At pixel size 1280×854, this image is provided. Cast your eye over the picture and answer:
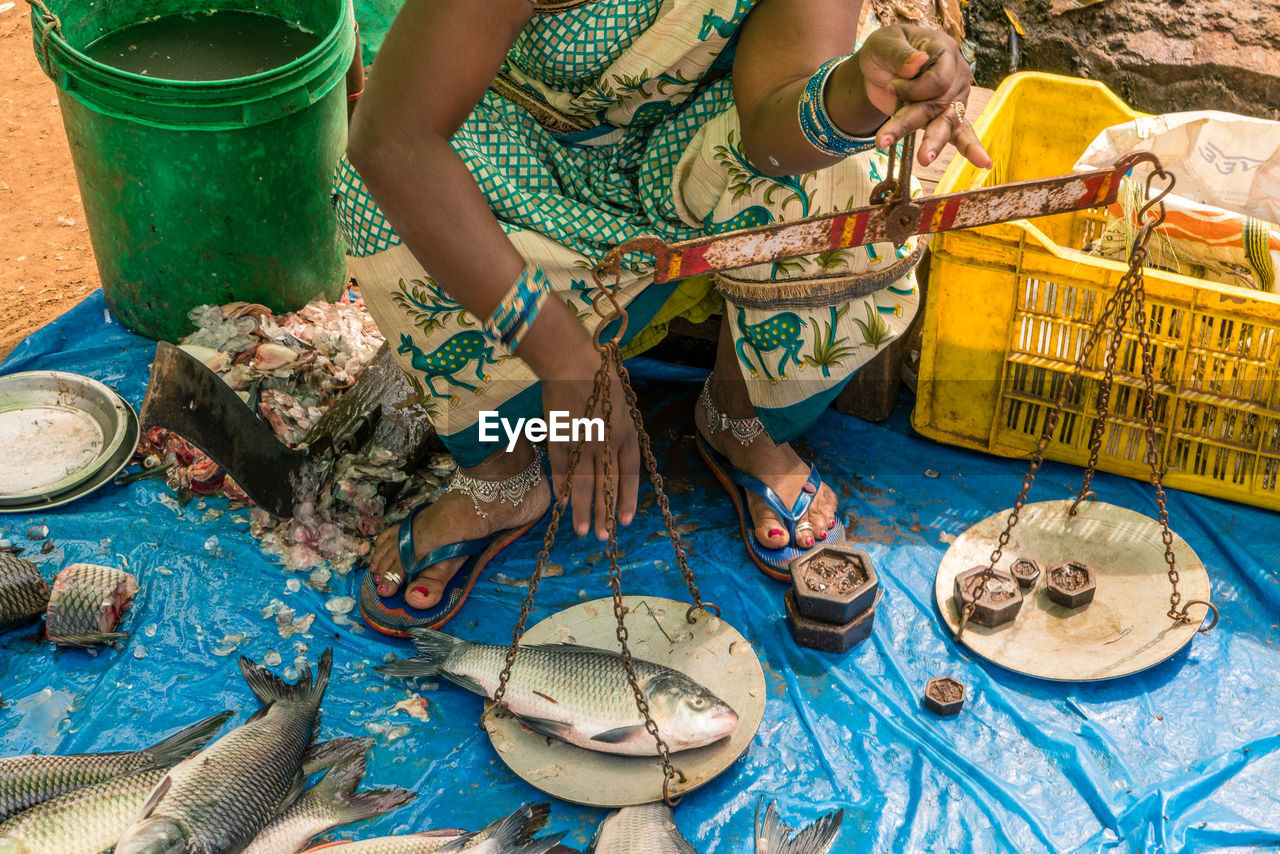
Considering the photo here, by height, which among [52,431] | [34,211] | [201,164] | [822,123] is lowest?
[34,211]

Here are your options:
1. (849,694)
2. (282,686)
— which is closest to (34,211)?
(282,686)

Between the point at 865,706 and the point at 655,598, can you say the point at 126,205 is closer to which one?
the point at 655,598

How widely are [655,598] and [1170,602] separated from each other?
121 centimetres

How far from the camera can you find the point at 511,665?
2320mm

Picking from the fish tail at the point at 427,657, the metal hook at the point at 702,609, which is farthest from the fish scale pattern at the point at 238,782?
the metal hook at the point at 702,609

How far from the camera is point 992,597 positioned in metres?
2.60

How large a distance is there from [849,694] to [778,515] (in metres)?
0.51

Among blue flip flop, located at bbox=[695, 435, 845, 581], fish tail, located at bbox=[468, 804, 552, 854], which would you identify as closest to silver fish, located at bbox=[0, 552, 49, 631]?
fish tail, located at bbox=[468, 804, 552, 854]

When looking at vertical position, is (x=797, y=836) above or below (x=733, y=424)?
below

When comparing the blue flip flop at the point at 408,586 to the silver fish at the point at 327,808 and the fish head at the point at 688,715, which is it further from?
the fish head at the point at 688,715

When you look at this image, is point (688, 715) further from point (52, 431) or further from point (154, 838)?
point (52, 431)

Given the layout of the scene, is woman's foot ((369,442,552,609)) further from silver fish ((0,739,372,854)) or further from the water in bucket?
the water in bucket

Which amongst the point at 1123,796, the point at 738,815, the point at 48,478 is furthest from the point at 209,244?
the point at 1123,796

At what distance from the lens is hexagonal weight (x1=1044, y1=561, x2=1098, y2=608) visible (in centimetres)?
261
